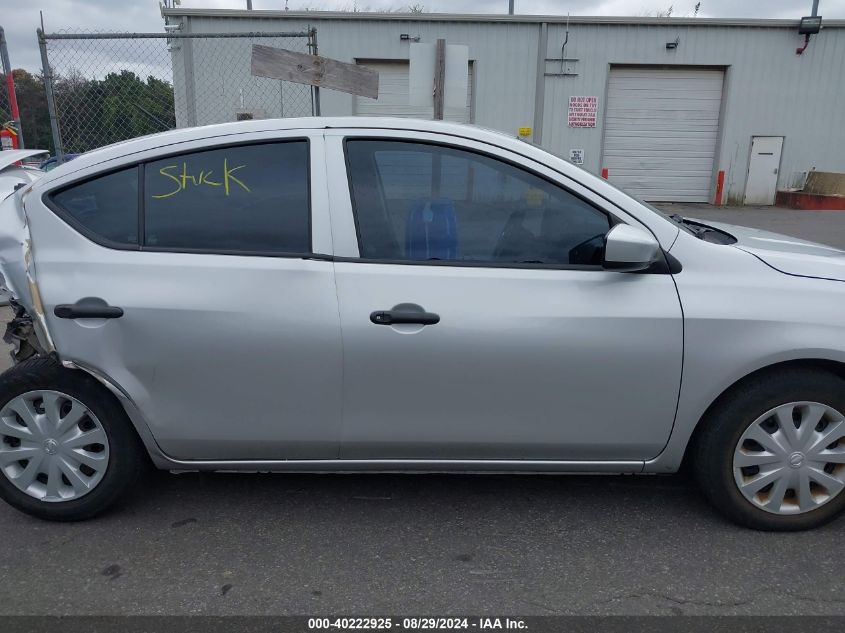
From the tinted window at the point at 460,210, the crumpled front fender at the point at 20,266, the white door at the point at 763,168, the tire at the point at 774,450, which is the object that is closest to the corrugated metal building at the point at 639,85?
the white door at the point at 763,168

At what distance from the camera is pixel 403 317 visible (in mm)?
2670

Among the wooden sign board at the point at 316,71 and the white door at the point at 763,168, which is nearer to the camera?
the wooden sign board at the point at 316,71

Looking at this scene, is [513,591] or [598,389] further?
[598,389]

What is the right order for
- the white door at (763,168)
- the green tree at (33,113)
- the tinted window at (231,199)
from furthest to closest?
1. the green tree at (33,113)
2. the white door at (763,168)
3. the tinted window at (231,199)

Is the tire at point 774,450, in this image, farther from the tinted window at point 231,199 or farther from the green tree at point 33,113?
the green tree at point 33,113

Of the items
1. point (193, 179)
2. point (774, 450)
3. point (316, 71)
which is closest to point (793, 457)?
A: point (774, 450)

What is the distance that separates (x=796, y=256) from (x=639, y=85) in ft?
51.9

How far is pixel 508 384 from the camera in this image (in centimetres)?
273

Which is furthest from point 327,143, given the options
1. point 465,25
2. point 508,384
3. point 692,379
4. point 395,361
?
point 465,25

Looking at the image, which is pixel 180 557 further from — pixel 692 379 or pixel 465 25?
pixel 465 25

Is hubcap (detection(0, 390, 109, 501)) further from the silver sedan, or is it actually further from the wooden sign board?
the wooden sign board

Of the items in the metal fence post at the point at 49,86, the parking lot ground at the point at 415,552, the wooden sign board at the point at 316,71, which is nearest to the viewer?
the parking lot ground at the point at 415,552

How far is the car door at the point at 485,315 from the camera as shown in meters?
2.69

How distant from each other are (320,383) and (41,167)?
6.74 metres
